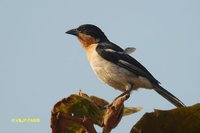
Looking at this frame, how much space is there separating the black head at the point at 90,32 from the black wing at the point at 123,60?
1.28ft

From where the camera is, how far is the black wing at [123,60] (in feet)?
26.8

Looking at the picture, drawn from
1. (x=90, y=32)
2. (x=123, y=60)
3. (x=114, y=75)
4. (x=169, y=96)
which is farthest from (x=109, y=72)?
(x=90, y=32)

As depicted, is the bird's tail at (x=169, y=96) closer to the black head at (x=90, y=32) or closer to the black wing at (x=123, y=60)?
the black wing at (x=123, y=60)

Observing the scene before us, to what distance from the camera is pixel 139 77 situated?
26.4 feet

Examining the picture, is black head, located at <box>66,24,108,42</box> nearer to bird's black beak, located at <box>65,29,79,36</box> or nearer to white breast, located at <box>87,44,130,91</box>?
bird's black beak, located at <box>65,29,79,36</box>

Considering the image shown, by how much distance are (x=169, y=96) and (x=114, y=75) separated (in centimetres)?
102

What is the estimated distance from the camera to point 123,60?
841 centimetres

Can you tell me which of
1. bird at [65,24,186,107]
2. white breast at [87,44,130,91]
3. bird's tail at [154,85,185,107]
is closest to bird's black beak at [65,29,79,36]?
bird at [65,24,186,107]

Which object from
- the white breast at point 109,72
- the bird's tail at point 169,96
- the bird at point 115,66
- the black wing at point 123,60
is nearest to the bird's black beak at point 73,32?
the bird at point 115,66

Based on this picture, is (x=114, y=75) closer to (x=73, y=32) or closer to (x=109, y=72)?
(x=109, y=72)

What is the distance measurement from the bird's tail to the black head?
6.18ft

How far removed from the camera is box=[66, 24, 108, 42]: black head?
8.86 m

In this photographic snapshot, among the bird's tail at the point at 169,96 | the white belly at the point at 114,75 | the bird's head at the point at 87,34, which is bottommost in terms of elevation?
the bird's tail at the point at 169,96

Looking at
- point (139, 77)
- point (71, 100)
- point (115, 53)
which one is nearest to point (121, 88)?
point (139, 77)
